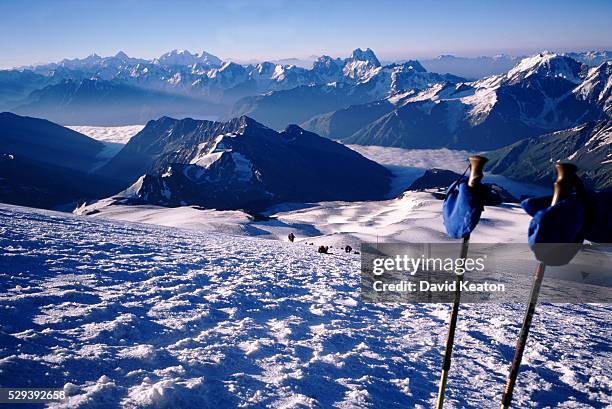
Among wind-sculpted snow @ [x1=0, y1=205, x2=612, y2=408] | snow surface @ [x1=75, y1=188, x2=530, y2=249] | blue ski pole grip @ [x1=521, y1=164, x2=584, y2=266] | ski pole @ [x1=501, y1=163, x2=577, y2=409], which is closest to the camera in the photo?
ski pole @ [x1=501, y1=163, x2=577, y2=409]

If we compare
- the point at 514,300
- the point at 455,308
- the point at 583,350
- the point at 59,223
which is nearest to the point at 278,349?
the point at 455,308

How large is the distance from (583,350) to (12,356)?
48.3ft

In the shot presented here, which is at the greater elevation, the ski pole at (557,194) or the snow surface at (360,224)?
the ski pole at (557,194)

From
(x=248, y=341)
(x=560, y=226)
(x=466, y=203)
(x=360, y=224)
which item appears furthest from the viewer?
(x=360, y=224)

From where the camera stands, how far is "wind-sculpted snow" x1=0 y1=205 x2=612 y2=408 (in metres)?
7.71

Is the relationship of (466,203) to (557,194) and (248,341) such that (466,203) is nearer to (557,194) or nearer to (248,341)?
(557,194)

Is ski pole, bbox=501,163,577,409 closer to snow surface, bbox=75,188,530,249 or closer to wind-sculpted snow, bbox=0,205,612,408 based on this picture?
wind-sculpted snow, bbox=0,205,612,408

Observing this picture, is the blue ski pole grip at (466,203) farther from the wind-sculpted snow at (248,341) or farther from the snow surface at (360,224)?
the snow surface at (360,224)

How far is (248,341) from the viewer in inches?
393

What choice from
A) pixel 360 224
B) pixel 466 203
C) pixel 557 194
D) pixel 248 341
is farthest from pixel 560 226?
pixel 360 224

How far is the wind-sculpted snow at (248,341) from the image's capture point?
7.71 metres

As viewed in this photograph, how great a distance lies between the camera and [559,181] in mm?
4352

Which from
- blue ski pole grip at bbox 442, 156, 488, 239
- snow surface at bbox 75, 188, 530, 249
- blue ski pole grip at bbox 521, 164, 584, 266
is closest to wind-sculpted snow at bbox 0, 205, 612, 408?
blue ski pole grip at bbox 442, 156, 488, 239

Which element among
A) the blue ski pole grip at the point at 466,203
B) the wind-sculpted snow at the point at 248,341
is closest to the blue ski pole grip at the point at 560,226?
the blue ski pole grip at the point at 466,203
